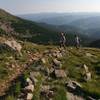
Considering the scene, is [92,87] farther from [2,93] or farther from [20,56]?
[20,56]

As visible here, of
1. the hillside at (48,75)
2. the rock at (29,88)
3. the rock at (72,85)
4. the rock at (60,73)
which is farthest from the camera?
the rock at (60,73)

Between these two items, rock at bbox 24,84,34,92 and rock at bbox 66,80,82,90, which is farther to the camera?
rock at bbox 66,80,82,90

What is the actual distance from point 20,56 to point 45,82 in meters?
11.8

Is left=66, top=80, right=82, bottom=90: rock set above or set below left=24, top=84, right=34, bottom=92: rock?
below

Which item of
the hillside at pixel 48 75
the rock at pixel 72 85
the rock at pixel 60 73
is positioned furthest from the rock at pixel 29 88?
the rock at pixel 60 73

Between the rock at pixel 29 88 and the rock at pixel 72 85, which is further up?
the rock at pixel 29 88

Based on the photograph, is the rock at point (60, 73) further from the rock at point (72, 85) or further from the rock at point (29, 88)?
the rock at point (29, 88)

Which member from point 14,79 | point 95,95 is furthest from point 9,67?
point 95,95

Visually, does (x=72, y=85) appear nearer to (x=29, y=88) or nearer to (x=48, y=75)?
(x=48, y=75)

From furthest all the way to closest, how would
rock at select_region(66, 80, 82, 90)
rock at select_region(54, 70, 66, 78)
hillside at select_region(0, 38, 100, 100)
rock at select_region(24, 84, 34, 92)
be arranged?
rock at select_region(54, 70, 66, 78) → rock at select_region(66, 80, 82, 90) → hillside at select_region(0, 38, 100, 100) → rock at select_region(24, 84, 34, 92)

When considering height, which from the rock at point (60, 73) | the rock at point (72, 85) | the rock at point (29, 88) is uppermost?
the rock at point (29, 88)

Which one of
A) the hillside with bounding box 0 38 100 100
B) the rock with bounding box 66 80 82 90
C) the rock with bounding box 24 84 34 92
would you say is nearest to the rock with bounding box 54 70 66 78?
the hillside with bounding box 0 38 100 100

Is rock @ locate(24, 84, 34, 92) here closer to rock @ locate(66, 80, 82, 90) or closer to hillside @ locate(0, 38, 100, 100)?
hillside @ locate(0, 38, 100, 100)

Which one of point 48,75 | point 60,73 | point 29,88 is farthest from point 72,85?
point 29,88
